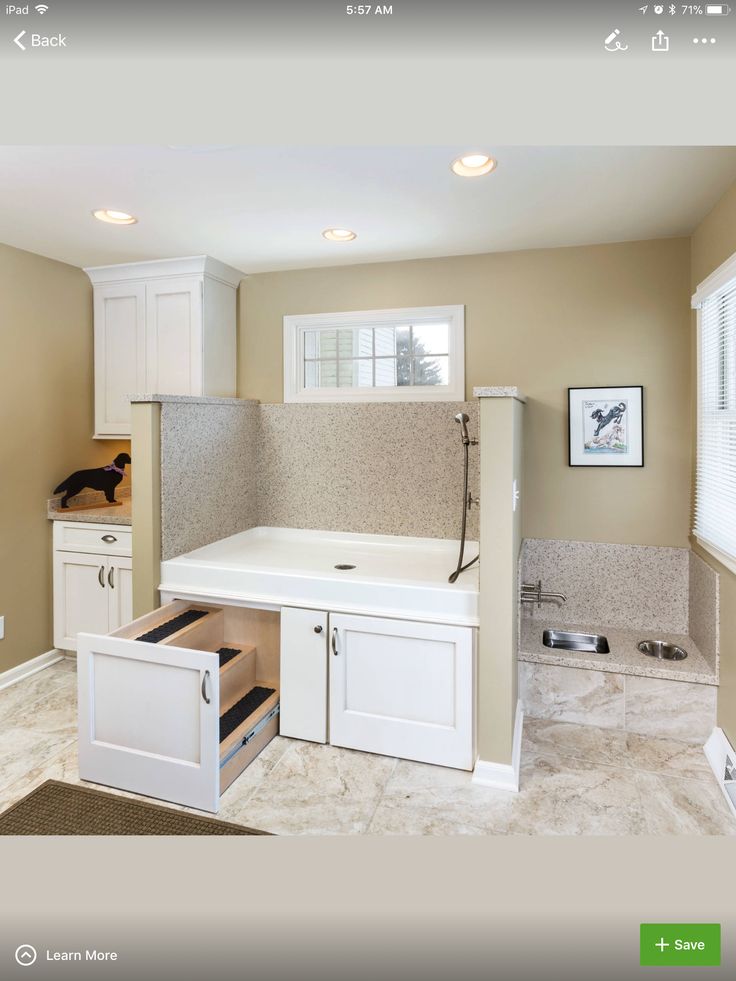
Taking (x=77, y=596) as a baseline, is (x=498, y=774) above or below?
below

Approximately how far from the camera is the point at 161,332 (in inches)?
127

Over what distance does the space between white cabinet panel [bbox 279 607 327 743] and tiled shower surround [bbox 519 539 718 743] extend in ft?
3.16

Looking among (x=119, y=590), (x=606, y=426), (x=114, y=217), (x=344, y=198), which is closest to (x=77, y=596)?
(x=119, y=590)

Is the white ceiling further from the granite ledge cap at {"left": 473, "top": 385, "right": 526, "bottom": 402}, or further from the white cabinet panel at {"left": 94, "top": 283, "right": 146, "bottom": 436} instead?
the granite ledge cap at {"left": 473, "top": 385, "right": 526, "bottom": 402}

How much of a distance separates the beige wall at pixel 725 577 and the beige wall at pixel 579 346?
31 centimetres

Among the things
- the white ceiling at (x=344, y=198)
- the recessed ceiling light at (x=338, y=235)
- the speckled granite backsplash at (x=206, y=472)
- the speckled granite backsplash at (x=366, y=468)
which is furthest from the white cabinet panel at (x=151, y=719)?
the recessed ceiling light at (x=338, y=235)

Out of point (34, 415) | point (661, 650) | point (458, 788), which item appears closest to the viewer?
point (458, 788)

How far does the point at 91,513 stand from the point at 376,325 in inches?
76.1

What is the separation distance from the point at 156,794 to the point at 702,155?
2935 millimetres

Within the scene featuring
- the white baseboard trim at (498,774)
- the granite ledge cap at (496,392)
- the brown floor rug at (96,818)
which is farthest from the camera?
the white baseboard trim at (498,774)

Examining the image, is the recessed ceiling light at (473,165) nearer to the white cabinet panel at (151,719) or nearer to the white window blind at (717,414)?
the white window blind at (717,414)

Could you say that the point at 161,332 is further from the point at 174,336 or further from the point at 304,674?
the point at 304,674

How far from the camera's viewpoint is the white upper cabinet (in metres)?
3.14

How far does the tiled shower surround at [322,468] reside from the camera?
2.91m
